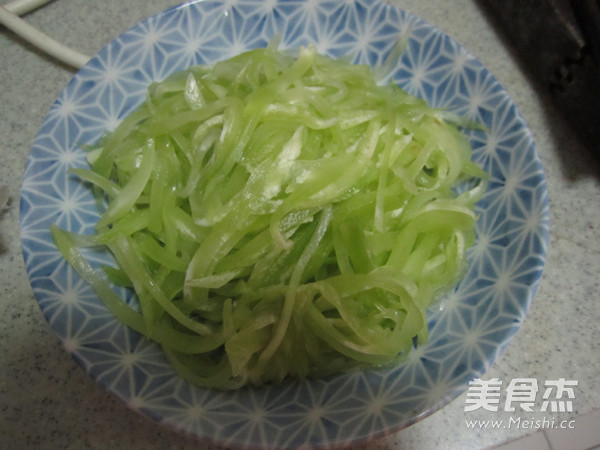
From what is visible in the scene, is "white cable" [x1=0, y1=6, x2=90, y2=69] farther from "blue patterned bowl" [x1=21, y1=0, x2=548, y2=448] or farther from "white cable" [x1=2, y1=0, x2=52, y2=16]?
"blue patterned bowl" [x1=21, y1=0, x2=548, y2=448]

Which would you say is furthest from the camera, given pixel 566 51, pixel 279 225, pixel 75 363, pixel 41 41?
pixel 41 41

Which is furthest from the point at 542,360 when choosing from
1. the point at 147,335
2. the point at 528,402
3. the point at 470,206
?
the point at 147,335

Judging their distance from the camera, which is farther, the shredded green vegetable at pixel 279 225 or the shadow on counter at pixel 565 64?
the shadow on counter at pixel 565 64

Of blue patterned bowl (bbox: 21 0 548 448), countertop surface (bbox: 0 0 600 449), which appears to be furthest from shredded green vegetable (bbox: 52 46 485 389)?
countertop surface (bbox: 0 0 600 449)

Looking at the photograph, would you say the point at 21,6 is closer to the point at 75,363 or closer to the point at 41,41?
the point at 41,41

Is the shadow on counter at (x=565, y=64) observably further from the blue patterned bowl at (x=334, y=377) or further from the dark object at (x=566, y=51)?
the blue patterned bowl at (x=334, y=377)

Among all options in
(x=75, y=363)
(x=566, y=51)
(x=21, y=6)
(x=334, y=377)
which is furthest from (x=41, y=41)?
(x=566, y=51)

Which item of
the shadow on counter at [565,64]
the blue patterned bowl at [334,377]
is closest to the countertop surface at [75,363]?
the shadow on counter at [565,64]
